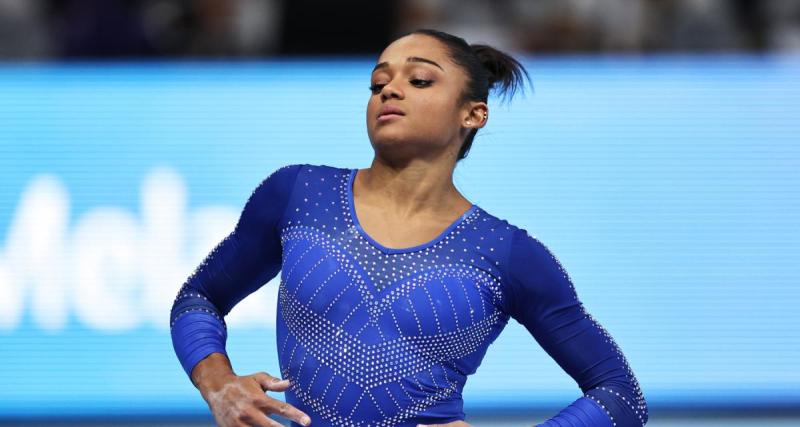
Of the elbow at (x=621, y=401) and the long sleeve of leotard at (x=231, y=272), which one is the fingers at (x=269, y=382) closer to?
the long sleeve of leotard at (x=231, y=272)

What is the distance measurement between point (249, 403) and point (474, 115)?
2.52 feet

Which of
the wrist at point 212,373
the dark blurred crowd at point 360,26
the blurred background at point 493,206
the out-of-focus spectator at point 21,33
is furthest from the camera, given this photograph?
the out-of-focus spectator at point 21,33

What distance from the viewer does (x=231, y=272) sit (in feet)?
8.06

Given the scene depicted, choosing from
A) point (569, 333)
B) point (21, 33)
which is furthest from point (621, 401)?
point (21, 33)

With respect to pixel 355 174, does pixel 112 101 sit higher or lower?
higher

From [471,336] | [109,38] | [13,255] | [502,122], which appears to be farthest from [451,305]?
[109,38]

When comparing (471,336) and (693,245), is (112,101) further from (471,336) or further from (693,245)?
(471,336)

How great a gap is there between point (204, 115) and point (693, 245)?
1956mm

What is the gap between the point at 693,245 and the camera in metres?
4.70

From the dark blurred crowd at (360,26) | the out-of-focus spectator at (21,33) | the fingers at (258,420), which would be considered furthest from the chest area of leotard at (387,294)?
the out-of-focus spectator at (21,33)

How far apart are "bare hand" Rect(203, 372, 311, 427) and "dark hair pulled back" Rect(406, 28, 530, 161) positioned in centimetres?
66

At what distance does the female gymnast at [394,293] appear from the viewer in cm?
228

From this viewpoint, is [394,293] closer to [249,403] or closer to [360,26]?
[249,403]

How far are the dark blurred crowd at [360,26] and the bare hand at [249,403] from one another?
10.2 feet
